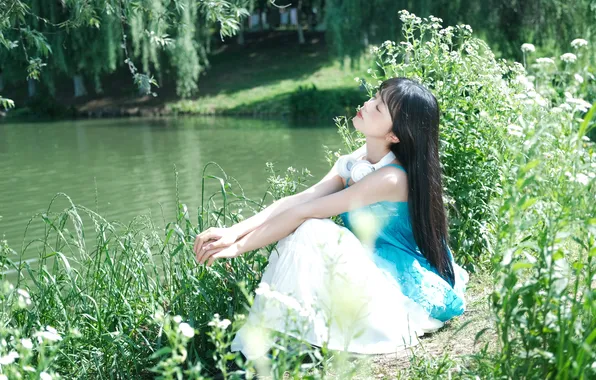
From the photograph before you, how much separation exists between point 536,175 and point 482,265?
2079 mm

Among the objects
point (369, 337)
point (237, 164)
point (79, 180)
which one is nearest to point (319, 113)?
point (237, 164)

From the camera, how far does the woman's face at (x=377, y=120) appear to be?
2.95m

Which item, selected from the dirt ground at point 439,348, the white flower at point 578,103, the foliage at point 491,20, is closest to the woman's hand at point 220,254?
the dirt ground at point 439,348

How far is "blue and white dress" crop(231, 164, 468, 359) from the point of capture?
257cm

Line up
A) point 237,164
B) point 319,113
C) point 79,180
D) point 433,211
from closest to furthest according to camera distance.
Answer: point 433,211 → point 79,180 → point 237,164 → point 319,113

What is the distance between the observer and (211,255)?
2.84 meters

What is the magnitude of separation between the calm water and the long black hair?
5.40 metres

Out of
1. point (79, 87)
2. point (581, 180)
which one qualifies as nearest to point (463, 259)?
point (581, 180)

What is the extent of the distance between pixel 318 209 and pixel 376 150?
402 millimetres

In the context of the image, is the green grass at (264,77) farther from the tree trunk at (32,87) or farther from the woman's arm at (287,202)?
the woman's arm at (287,202)

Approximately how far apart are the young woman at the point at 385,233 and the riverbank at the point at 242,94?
15320 mm

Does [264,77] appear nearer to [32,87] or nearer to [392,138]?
[32,87]

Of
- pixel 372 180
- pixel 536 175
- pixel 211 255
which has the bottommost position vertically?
pixel 211 255

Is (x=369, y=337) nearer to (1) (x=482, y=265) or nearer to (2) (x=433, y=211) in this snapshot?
(2) (x=433, y=211)
